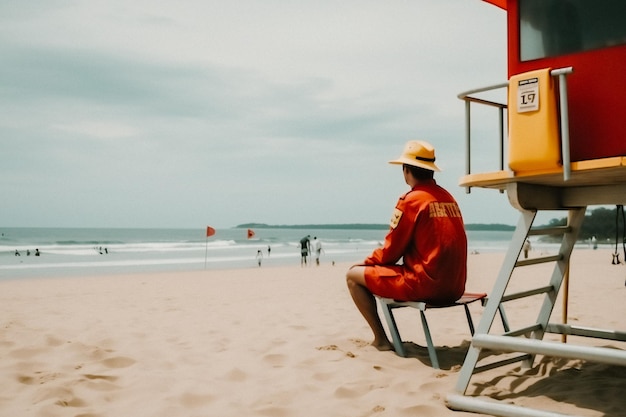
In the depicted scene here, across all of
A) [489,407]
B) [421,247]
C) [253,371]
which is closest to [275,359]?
[253,371]

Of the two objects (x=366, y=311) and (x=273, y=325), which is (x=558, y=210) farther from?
(x=273, y=325)

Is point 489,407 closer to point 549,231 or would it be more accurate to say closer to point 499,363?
point 499,363

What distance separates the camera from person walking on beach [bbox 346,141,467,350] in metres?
4.12

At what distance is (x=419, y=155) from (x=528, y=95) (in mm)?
1419

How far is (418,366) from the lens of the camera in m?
4.16

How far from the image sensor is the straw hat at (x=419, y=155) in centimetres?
442

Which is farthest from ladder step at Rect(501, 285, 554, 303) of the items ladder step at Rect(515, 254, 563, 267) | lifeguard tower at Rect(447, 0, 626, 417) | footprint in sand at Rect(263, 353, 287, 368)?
footprint in sand at Rect(263, 353, 287, 368)

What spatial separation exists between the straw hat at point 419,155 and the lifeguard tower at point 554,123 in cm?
77

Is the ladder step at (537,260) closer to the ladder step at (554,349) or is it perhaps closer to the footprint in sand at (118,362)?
the ladder step at (554,349)

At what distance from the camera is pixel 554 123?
3.03 m

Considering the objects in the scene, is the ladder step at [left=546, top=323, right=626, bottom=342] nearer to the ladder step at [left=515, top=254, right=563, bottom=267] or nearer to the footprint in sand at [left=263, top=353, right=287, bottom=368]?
the ladder step at [left=515, top=254, right=563, bottom=267]

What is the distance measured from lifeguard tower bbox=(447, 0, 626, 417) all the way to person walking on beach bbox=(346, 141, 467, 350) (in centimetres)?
Answer: 61

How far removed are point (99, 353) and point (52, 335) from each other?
97 centimetres

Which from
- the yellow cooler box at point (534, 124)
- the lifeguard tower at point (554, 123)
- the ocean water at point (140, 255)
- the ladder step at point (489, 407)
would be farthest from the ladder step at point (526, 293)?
the ocean water at point (140, 255)
